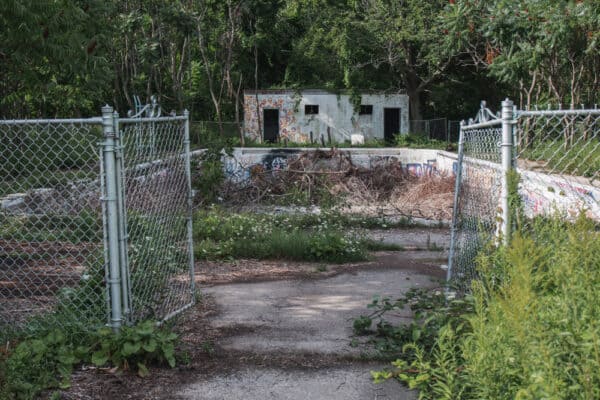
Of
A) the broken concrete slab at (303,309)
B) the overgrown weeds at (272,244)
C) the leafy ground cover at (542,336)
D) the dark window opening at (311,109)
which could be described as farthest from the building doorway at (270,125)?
the leafy ground cover at (542,336)

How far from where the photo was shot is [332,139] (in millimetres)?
34812

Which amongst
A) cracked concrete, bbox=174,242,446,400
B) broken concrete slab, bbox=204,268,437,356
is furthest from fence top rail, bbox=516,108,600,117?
broken concrete slab, bbox=204,268,437,356

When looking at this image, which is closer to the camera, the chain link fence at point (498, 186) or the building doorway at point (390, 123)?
the chain link fence at point (498, 186)

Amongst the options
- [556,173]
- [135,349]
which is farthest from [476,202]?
[135,349]

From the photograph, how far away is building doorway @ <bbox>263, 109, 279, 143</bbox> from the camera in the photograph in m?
35.8

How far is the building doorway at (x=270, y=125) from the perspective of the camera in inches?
1409

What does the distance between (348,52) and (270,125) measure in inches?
229

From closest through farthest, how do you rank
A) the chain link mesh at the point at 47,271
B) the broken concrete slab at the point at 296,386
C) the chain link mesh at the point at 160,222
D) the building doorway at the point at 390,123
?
the broken concrete slab at the point at 296,386
the chain link mesh at the point at 47,271
the chain link mesh at the point at 160,222
the building doorway at the point at 390,123

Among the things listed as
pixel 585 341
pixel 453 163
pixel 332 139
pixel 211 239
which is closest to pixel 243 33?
pixel 332 139

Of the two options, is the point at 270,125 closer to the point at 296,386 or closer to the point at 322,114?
the point at 322,114

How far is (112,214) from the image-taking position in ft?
15.5

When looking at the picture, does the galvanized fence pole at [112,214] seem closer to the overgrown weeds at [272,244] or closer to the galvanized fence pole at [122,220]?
the galvanized fence pole at [122,220]

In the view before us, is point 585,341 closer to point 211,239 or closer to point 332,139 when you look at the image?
point 211,239

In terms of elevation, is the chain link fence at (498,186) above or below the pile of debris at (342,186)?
above
